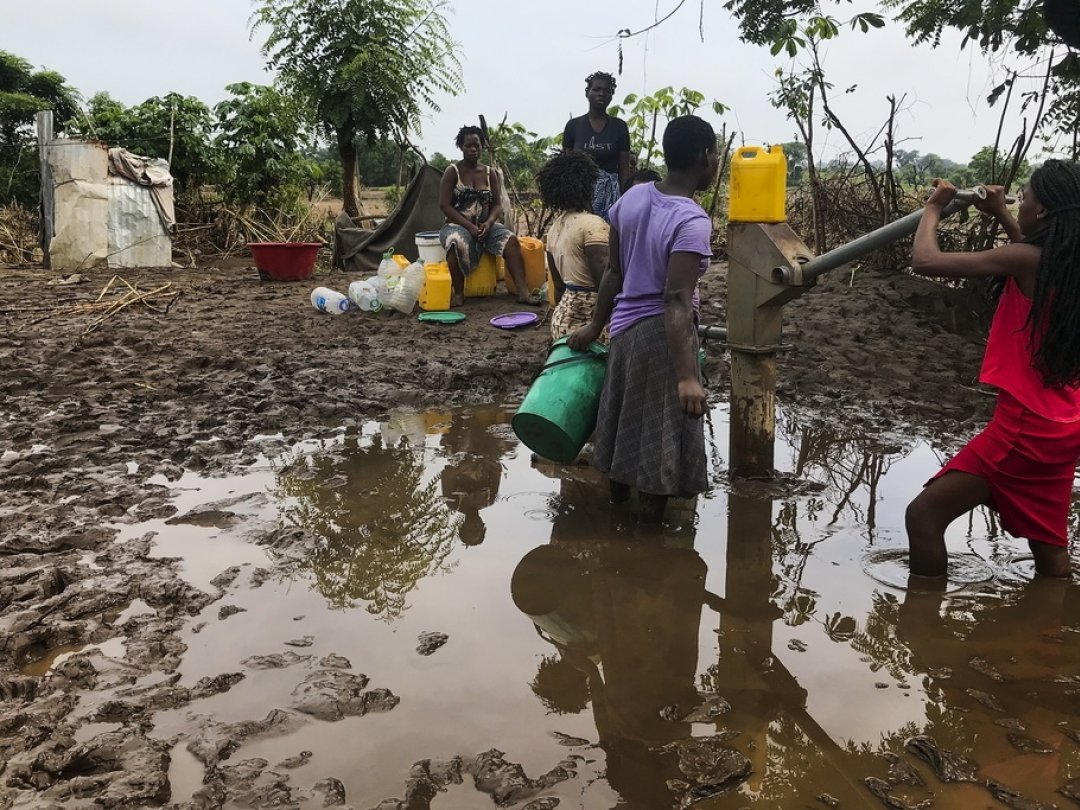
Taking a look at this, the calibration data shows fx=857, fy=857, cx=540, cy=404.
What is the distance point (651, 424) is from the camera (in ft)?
11.0

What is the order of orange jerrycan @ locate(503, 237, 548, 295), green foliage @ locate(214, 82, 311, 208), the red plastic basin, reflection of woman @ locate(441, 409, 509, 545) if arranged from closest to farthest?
reflection of woman @ locate(441, 409, 509, 545) → orange jerrycan @ locate(503, 237, 548, 295) → the red plastic basin → green foliage @ locate(214, 82, 311, 208)

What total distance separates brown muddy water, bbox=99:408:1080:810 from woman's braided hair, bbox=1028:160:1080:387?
2.70 ft

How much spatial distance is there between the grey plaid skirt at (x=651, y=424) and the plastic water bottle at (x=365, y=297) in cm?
475

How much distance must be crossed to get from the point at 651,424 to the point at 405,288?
4794mm

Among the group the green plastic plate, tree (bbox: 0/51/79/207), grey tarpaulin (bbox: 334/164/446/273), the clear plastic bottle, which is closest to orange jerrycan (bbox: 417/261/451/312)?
the clear plastic bottle

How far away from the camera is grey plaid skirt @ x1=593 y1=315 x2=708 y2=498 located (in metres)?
3.29

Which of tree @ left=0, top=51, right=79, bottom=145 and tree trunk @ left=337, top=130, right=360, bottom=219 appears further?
tree @ left=0, top=51, right=79, bottom=145

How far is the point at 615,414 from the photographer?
347cm

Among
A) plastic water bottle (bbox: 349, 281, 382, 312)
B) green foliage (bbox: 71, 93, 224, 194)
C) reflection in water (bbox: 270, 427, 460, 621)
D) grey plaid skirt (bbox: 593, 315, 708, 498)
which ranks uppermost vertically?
green foliage (bbox: 71, 93, 224, 194)

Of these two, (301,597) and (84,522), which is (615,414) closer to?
(301,597)

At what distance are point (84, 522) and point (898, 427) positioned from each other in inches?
162

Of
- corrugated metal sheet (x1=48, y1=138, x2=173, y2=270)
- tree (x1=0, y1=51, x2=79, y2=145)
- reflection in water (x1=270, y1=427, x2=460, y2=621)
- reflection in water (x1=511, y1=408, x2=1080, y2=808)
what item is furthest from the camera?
tree (x1=0, y1=51, x2=79, y2=145)

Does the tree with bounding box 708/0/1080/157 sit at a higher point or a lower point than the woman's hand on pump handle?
higher

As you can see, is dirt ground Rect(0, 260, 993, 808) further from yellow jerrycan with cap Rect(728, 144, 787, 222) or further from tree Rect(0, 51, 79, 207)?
tree Rect(0, 51, 79, 207)
